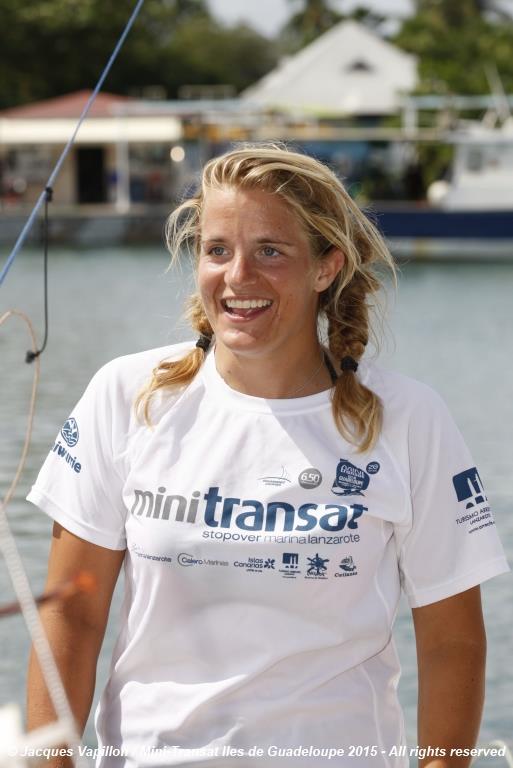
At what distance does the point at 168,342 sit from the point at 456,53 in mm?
45803

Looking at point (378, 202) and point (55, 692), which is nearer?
point (55, 692)

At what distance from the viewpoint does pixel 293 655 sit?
91.5 inches

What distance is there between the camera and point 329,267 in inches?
101

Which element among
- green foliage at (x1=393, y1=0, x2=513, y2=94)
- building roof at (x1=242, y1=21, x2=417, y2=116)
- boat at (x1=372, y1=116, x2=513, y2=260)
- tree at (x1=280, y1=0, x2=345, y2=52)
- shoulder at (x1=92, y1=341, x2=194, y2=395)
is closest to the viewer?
shoulder at (x1=92, y1=341, x2=194, y2=395)

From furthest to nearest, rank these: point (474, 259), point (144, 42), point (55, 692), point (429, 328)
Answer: point (144, 42), point (474, 259), point (429, 328), point (55, 692)

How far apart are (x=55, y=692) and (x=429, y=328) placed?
23.1 metres

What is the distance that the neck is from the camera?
2.52m

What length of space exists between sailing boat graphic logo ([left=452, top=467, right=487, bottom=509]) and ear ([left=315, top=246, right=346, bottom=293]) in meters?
0.43

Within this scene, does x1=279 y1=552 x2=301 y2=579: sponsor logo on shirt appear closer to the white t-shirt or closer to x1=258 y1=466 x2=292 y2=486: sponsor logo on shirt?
the white t-shirt

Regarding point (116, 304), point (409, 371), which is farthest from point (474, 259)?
point (409, 371)

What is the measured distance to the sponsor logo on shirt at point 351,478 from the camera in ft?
7.91

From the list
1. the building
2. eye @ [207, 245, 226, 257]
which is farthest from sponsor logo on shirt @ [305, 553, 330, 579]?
the building

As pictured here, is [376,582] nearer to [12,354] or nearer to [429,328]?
[12,354]

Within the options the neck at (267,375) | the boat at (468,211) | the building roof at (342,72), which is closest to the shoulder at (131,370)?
the neck at (267,375)
